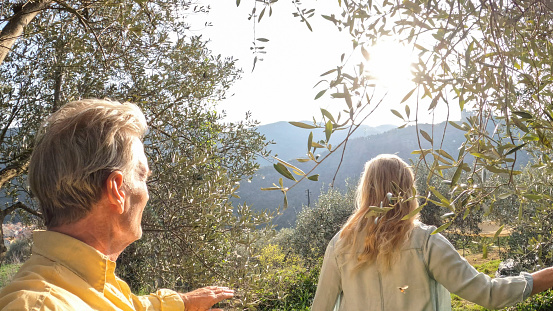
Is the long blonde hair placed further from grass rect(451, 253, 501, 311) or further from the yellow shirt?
grass rect(451, 253, 501, 311)

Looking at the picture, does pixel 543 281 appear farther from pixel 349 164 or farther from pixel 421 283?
pixel 349 164

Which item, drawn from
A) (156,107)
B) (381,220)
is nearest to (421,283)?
(381,220)

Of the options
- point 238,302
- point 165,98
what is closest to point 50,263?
point 238,302

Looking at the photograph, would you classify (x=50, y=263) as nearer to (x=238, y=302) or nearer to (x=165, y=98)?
(x=238, y=302)

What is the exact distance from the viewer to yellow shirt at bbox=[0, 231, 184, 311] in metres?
1.25

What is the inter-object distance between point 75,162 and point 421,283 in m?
2.24

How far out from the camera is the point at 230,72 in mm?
6293

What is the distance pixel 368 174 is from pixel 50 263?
233 cm

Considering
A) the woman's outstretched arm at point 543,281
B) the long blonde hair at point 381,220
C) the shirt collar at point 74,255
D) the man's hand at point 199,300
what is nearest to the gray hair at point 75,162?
the shirt collar at point 74,255

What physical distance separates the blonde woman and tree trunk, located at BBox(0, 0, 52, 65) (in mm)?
2852

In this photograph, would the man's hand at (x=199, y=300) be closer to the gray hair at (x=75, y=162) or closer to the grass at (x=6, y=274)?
the gray hair at (x=75, y=162)

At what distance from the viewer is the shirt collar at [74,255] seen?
4.87 ft

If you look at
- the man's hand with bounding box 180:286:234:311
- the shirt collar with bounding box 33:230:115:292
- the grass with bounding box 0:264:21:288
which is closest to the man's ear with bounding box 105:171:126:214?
the shirt collar with bounding box 33:230:115:292

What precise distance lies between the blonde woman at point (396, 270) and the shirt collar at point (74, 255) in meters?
1.56
